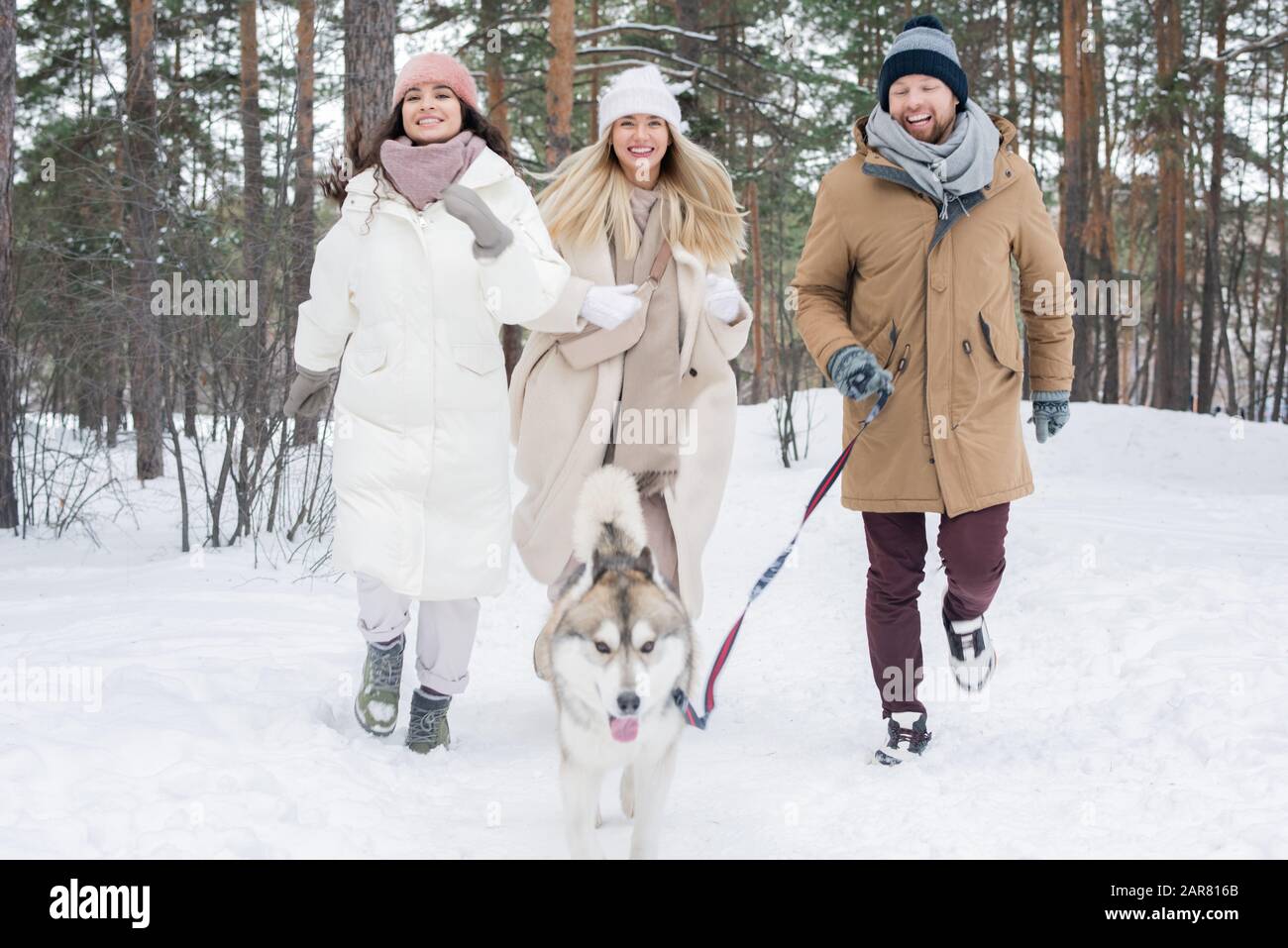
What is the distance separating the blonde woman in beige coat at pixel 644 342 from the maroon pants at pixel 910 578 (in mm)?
680

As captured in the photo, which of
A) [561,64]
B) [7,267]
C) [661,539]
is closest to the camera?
[661,539]

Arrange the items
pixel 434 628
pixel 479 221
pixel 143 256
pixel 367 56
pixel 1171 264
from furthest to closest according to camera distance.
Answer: pixel 1171 264 < pixel 143 256 < pixel 367 56 < pixel 434 628 < pixel 479 221

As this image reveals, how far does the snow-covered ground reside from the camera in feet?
9.24

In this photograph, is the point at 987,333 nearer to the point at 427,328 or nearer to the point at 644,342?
the point at 644,342

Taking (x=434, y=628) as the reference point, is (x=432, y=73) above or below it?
above

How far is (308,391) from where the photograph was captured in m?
3.80

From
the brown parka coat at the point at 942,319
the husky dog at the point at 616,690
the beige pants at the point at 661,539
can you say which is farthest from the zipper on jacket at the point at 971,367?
the husky dog at the point at 616,690

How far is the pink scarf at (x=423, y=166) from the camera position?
3396 mm

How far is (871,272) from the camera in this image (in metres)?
3.61

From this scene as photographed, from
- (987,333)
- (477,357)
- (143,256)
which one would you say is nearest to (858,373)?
(987,333)

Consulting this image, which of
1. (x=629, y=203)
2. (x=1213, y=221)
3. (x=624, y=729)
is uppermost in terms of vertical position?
(x=1213, y=221)

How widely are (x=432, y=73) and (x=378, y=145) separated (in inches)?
12.2

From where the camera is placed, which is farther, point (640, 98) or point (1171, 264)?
point (1171, 264)

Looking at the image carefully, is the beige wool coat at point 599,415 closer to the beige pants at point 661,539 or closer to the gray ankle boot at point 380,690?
the beige pants at point 661,539
